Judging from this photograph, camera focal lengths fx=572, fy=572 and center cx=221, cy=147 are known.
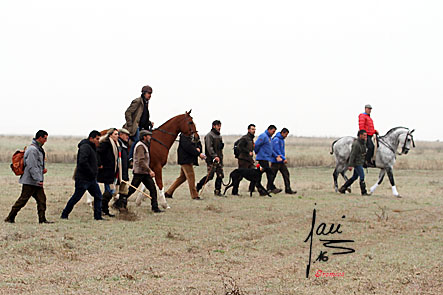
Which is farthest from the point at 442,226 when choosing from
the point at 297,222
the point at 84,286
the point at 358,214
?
the point at 84,286

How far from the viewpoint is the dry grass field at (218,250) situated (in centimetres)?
729

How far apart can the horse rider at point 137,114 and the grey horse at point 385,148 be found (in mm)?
8575

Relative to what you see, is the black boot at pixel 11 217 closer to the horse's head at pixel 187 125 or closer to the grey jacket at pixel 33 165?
the grey jacket at pixel 33 165

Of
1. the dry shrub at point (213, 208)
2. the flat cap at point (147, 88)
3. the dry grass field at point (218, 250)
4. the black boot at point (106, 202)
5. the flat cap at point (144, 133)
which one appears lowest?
the dry grass field at point (218, 250)

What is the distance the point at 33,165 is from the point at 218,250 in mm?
3830

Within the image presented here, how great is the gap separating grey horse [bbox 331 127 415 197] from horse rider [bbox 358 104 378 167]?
0.29m

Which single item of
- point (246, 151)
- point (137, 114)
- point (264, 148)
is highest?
point (137, 114)

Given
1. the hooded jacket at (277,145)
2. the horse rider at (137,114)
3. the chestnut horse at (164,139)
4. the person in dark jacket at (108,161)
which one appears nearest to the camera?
the person in dark jacket at (108,161)

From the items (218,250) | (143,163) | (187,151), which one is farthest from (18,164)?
(187,151)

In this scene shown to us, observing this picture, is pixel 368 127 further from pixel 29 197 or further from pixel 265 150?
pixel 29 197

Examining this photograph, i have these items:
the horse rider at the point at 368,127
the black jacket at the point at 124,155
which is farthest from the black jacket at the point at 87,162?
the horse rider at the point at 368,127

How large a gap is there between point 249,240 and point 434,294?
4.09 metres

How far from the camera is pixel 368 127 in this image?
768 inches

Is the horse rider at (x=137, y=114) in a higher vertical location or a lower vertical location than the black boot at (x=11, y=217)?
higher
